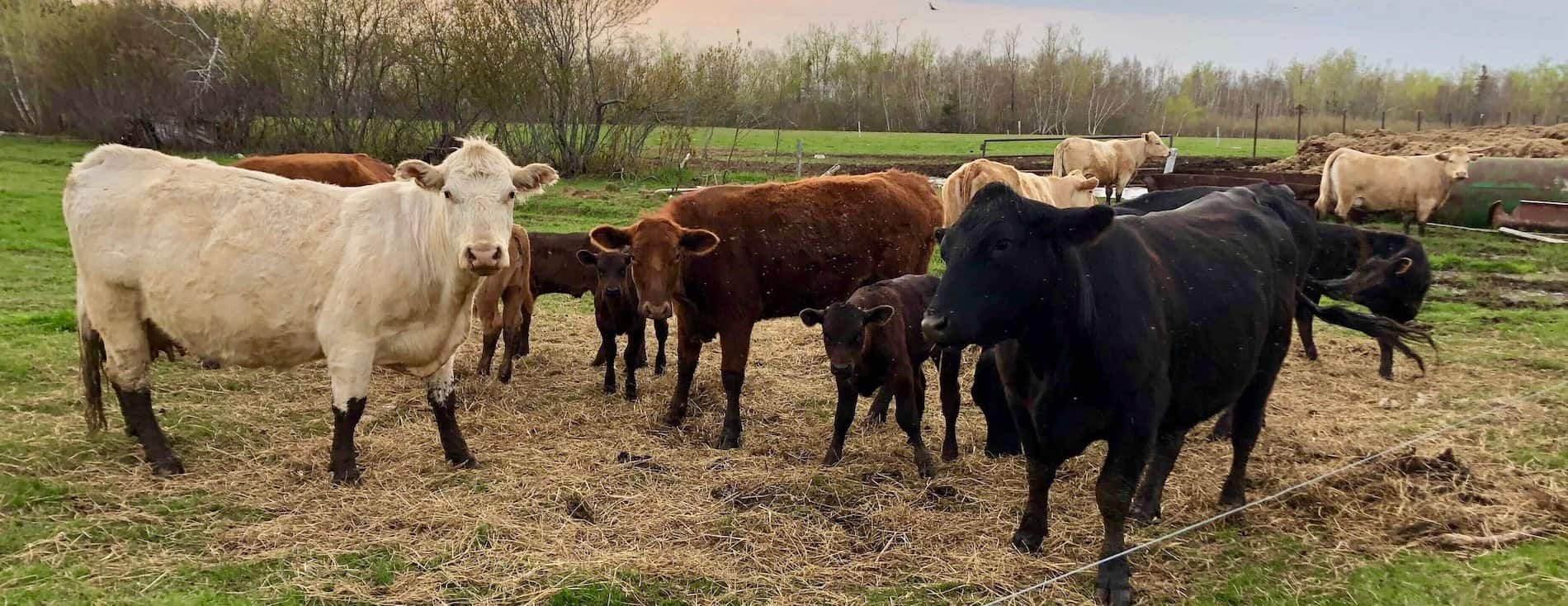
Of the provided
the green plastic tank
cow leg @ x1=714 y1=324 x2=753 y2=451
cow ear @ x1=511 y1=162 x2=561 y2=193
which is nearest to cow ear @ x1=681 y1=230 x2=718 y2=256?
cow leg @ x1=714 y1=324 x2=753 y2=451

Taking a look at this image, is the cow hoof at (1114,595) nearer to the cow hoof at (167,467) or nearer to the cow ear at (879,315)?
the cow ear at (879,315)

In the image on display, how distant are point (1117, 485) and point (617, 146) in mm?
26989

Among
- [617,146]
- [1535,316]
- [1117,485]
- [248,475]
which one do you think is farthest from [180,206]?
[617,146]

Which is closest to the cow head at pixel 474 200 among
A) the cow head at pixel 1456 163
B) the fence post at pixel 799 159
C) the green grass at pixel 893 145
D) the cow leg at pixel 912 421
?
the cow leg at pixel 912 421

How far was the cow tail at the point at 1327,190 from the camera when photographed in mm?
19453

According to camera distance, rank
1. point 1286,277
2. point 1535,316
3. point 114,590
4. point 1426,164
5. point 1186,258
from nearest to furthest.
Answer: point 114,590 → point 1186,258 → point 1286,277 → point 1535,316 → point 1426,164

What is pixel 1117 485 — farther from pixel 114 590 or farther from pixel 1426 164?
pixel 1426 164

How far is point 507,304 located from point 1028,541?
5305 mm

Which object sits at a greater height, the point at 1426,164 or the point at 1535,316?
the point at 1426,164

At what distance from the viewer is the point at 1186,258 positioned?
15.3ft

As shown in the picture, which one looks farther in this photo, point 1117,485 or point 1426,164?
point 1426,164

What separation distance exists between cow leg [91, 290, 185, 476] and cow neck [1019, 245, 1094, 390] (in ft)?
16.4

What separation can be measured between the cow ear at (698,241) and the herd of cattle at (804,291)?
0.02 meters

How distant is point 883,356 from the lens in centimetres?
612
